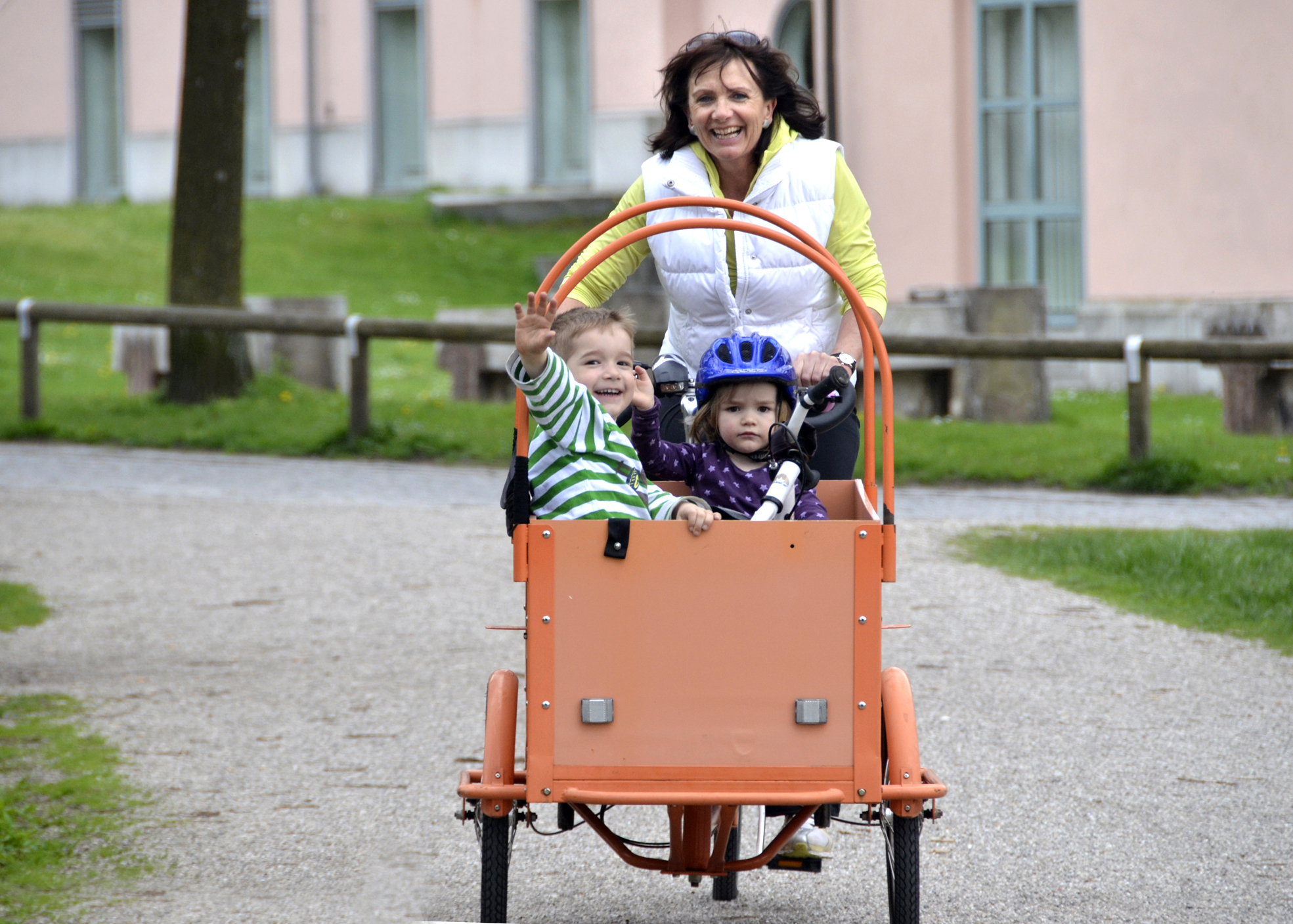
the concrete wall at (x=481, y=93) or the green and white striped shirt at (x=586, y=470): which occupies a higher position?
the concrete wall at (x=481, y=93)

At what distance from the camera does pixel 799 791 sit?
3072 millimetres

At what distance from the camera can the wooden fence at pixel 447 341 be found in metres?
9.66

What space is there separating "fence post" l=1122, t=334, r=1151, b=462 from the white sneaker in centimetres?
629

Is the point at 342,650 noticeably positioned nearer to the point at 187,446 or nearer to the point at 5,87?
the point at 187,446

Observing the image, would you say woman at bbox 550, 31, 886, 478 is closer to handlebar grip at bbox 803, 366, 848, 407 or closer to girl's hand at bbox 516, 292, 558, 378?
handlebar grip at bbox 803, 366, 848, 407

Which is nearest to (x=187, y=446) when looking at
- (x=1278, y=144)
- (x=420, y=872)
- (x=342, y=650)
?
(x=342, y=650)

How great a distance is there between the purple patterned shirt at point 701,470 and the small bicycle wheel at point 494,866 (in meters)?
0.82

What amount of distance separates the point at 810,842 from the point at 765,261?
1.41m

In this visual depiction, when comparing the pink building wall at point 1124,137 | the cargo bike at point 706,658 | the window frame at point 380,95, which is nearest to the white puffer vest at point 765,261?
the cargo bike at point 706,658

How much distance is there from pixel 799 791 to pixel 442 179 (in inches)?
1040

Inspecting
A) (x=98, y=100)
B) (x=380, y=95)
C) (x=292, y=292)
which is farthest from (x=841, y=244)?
(x=98, y=100)

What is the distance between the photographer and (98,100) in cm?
3052

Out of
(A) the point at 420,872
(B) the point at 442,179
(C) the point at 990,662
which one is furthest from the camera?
(B) the point at 442,179

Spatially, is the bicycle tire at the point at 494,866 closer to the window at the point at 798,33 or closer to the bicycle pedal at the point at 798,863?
the bicycle pedal at the point at 798,863
